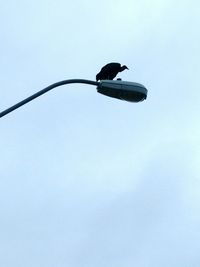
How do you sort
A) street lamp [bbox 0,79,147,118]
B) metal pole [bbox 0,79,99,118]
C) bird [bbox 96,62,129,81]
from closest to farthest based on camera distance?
metal pole [bbox 0,79,99,118]
street lamp [bbox 0,79,147,118]
bird [bbox 96,62,129,81]

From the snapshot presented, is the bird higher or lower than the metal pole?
higher

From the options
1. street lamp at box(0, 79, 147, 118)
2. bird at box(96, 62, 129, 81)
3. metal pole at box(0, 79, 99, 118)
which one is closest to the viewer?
metal pole at box(0, 79, 99, 118)

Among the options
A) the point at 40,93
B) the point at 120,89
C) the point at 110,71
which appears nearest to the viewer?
the point at 40,93

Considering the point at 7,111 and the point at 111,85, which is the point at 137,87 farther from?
the point at 7,111

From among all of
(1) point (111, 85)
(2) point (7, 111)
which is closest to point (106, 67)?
(1) point (111, 85)

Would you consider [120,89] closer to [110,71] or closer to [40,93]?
[110,71]

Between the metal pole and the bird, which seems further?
the bird

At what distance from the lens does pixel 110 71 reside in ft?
87.1

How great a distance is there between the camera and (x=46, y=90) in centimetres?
2608

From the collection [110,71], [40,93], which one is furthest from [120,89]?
[40,93]

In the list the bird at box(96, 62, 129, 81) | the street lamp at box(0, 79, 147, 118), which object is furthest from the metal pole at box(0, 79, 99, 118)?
the bird at box(96, 62, 129, 81)

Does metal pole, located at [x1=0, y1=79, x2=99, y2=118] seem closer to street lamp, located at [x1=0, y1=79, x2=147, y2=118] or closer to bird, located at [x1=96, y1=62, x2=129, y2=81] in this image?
street lamp, located at [x1=0, y1=79, x2=147, y2=118]

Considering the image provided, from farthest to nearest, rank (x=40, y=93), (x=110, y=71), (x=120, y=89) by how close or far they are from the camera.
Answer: (x=110, y=71), (x=120, y=89), (x=40, y=93)

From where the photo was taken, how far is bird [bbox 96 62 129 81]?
26.5 m
